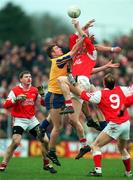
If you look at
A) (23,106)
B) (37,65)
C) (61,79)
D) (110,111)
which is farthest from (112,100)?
(37,65)

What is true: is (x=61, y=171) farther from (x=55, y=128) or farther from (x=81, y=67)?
(x=81, y=67)

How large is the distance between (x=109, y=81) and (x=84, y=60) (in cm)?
202

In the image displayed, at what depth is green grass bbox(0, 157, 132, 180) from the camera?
17297 mm

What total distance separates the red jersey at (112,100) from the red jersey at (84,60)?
66.1 inches

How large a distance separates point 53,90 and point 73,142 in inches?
364

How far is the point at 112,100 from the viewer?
17375mm

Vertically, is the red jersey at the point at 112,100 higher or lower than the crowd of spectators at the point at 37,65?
lower

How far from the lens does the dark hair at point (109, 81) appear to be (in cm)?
1719

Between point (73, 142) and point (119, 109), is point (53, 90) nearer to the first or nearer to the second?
point (119, 109)

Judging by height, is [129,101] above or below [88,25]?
below

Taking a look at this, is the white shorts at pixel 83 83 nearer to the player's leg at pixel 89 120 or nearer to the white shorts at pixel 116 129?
the player's leg at pixel 89 120

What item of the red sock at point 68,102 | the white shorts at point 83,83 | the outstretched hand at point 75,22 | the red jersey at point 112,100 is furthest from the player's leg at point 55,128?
the outstretched hand at point 75,22

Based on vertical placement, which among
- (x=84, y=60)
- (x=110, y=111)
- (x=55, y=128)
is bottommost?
(x=55, y=128)

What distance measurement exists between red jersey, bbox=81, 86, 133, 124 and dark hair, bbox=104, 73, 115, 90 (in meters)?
0.09
